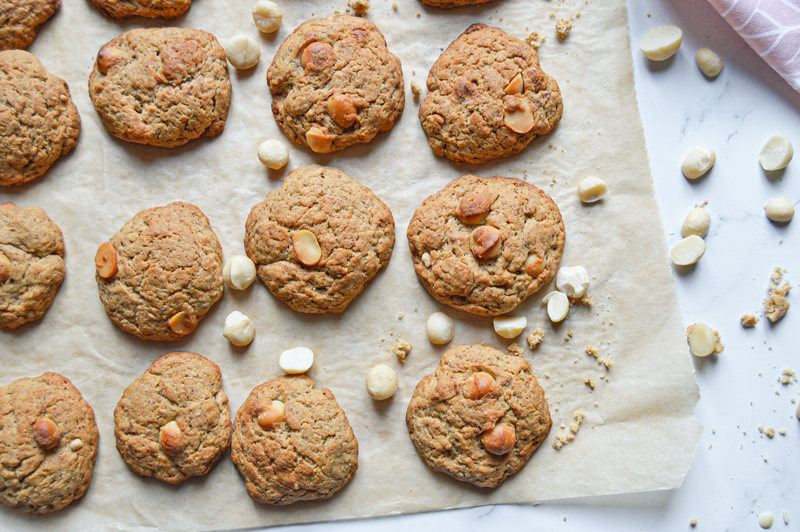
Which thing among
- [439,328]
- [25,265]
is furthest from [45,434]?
[439,328]

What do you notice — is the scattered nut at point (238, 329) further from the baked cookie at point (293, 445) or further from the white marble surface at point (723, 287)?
the white marble surface at point (723, 287)

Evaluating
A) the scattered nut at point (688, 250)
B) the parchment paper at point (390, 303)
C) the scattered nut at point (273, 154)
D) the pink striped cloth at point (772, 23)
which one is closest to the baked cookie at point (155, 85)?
the parchment paper at point (390, 303)

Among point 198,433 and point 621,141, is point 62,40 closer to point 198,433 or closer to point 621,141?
point 198,433

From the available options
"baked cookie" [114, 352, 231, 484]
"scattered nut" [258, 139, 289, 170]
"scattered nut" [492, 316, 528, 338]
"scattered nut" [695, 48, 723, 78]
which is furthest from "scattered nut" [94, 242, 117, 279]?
"scattered nut" [695, 48, 723, 78]

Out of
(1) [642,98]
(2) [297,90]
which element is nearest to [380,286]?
(2) [297,90]

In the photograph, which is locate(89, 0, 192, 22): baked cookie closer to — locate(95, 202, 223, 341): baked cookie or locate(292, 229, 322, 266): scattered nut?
locate(95, 202, 223, 341): baked cookie

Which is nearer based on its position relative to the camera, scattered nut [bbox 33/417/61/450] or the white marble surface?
scattered nut [bbox 33/417/61/450]

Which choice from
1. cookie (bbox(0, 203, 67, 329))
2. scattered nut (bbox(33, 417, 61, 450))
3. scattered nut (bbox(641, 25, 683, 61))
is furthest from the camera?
scattered nut (bbox(641, 25, 683, 61))
